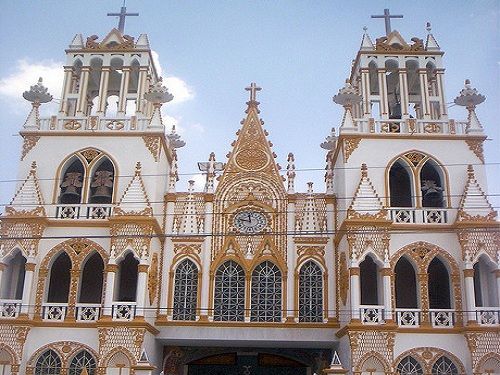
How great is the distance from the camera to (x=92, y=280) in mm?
23953

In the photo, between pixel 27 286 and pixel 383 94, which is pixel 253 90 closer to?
pixel 383 94

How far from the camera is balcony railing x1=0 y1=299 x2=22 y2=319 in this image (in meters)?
21.6

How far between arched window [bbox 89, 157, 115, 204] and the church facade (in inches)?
2.2

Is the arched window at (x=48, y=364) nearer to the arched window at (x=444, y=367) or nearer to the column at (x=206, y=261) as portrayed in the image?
the column at (x=206, y=261)

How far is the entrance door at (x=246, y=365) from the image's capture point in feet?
79.0

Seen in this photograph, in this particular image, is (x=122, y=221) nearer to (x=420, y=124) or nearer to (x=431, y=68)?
A: (x=420, y=124)

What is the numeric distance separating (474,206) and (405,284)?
12.3 ft

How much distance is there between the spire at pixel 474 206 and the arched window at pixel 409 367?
5.00 metres

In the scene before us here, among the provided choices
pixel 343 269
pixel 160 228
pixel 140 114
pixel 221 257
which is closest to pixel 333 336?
pixel 343 269

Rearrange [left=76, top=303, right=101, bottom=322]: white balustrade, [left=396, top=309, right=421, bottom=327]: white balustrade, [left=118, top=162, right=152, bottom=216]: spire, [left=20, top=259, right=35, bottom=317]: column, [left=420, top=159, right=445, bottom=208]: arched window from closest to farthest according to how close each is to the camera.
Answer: [left=396, top=309, right=421, bottom=327]: white balustrade, [left=20, top=259, right=35, bottom=317]: column, [left=76, top=303, right=101, bottom=322]: white balustrade, [left=118, top=162, right=152, bottom=216]: spire, [left=420, top=159, right=445, bottom=208]: arched window

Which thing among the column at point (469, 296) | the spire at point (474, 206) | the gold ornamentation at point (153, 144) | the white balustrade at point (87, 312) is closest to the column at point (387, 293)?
the column at point (469, 296)

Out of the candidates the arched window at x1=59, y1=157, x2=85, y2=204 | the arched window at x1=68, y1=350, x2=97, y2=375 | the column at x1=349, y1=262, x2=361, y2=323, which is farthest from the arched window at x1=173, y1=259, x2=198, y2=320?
the column at x1=349, y1=262, x2=361, y2=323

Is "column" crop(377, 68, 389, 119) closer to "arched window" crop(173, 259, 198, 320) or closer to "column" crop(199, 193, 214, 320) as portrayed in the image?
"column" crop(199, 193, 214, 320)

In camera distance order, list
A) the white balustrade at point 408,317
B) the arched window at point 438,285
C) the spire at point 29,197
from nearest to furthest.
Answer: the white balustrade at point 408,317 < the spire at point 29,197 < the arched window at point 438,285
